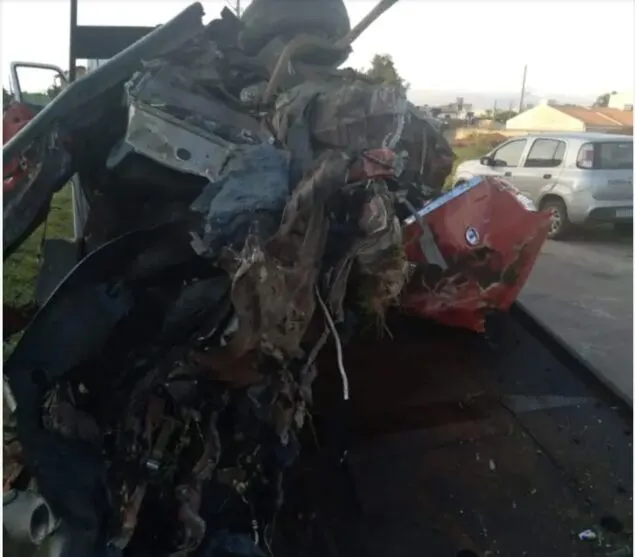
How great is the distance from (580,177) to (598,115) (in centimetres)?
2676

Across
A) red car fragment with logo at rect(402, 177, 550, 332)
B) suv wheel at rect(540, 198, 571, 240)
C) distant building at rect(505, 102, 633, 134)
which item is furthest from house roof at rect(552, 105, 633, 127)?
red car fragment with logo at rect(402, 177, 550, 332)

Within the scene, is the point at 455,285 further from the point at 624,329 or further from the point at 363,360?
the point at 624,329

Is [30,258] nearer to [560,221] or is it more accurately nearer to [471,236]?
[471,236]

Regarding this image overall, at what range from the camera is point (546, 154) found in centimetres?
945

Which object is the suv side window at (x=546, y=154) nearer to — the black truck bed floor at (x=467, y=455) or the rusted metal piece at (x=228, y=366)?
the black truck bed floor at (x=467, y=455)

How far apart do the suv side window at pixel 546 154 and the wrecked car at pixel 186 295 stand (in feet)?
25.0

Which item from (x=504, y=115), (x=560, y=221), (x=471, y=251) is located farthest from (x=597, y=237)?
(x=504, y=115)

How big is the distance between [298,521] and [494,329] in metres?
1.61

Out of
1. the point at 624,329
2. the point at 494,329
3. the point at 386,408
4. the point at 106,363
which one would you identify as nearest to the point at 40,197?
the point at 106,363

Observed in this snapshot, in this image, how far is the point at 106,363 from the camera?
2.06 metres

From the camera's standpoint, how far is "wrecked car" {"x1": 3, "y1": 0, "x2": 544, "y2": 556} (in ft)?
5.97

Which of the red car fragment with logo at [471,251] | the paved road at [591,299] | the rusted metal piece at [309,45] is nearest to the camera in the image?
the rusted metal piece at [309,45]

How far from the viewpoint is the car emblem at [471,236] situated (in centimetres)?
309

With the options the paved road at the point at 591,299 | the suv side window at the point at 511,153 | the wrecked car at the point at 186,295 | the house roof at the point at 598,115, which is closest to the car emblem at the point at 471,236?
the wrecked car at the point at 186,295
